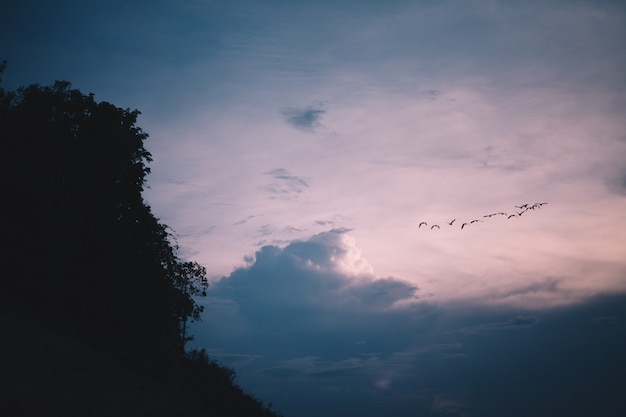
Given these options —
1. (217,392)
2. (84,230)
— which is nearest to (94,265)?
(84,230)

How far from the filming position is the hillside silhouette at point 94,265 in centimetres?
1598

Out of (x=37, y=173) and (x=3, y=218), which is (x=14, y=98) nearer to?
(x=37, y=173)

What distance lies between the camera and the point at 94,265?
74.4ft

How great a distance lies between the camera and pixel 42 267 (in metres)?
20.8

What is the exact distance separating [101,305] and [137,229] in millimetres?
5124

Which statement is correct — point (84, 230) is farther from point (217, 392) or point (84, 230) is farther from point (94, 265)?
point (217, 392)

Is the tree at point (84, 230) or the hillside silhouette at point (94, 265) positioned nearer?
the hillside silhouette at point (94, 265)

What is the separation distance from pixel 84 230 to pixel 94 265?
7.41ft

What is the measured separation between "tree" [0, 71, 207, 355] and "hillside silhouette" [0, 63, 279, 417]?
2.4 inches

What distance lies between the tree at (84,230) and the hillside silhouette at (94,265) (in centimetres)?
6

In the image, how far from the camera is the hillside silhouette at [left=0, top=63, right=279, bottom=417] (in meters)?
16.0

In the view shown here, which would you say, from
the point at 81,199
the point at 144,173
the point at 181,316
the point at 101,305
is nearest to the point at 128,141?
the point at 144,173

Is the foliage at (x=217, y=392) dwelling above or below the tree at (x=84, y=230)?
below

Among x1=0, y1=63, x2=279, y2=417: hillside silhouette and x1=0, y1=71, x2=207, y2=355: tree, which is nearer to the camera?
x1=0, y1=63, x2=279, y2=417: hillside silhouette
